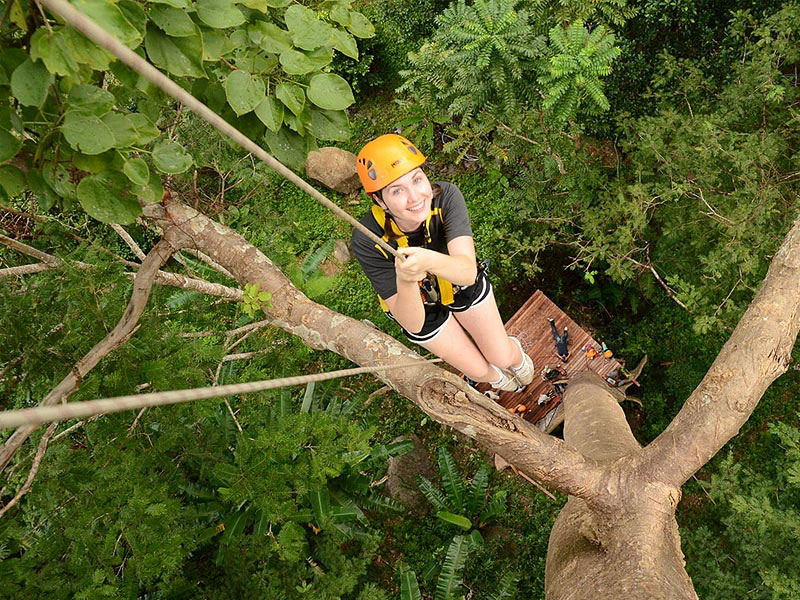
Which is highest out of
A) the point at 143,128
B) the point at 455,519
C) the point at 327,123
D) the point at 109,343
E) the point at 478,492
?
the point at 327,123

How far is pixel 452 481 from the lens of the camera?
534 cm

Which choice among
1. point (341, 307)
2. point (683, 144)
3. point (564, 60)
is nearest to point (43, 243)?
point (341, 307)

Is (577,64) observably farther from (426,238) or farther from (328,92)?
(328,92)

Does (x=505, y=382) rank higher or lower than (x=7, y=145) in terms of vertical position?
lower

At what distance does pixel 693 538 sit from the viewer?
4.61 metres

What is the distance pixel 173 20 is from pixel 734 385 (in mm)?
2961

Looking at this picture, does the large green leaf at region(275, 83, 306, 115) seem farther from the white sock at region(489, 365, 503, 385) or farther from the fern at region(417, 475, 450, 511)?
the fern at region(417, 475, 450, 511)

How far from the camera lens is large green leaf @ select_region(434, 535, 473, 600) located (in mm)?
4770

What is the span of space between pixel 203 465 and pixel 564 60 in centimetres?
477

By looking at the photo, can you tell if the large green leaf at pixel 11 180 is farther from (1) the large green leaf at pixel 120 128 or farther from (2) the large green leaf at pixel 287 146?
(2) the large green leaf at pixel 287 146

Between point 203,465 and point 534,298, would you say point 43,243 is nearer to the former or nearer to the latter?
point 203,465

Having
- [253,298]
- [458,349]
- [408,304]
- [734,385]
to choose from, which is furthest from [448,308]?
[734,385]

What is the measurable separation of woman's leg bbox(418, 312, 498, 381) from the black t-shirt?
2.20 feet

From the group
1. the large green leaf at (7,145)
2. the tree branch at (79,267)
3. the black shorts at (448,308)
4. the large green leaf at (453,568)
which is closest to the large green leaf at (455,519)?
the large green leaf at (453,568)
